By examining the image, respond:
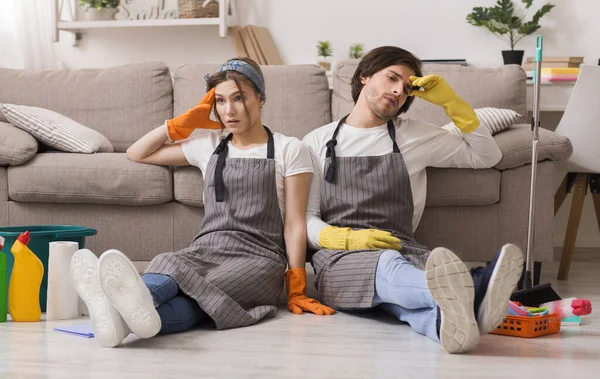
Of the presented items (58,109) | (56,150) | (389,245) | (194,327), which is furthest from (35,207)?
(389,245)

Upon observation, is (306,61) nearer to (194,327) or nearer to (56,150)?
(56,150)

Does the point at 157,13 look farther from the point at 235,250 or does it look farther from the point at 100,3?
the point at 235,250

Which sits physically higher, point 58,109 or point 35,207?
point 58,109

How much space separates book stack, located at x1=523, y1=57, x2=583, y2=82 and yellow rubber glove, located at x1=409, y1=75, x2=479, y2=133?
1195mm

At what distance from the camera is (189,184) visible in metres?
2.74

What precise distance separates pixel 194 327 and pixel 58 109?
5.03 feet

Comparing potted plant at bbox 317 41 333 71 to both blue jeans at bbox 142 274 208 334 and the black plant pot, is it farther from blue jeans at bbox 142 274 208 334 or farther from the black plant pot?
blue jeans at bbox 142 274 208 334

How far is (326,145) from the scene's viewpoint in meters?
2.53

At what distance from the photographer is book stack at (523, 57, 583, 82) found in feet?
11.7

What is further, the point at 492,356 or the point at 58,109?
the point at 58,109

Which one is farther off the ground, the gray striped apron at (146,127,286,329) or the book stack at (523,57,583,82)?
the book stack at (523,57,583,82)

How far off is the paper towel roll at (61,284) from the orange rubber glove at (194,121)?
542 millimetres

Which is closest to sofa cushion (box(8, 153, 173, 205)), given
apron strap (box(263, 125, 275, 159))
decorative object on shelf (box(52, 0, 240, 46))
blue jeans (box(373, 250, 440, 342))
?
apron strap (box(263, 125, 275, 159))

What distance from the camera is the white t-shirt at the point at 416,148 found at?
2.52 meters
